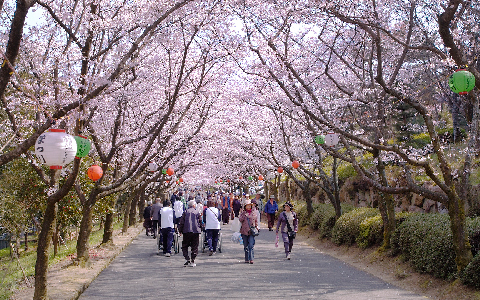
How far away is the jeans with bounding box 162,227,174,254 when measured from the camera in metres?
14.3

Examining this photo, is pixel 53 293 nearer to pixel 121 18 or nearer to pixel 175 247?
pixel 121 18

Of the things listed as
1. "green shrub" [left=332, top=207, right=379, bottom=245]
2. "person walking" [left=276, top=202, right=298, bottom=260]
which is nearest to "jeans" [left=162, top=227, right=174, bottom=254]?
"person walking" [left=276, top=202, right=298, bottom=260]

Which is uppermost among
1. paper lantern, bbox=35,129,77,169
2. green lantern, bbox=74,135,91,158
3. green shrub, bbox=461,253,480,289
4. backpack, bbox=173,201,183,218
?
green lantern, bbox=74,135,91,158

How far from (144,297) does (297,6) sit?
6730 millimetres

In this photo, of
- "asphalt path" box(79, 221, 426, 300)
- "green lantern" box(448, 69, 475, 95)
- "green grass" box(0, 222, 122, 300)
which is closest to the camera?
"green lantern" box(448, 69, 475, 95)

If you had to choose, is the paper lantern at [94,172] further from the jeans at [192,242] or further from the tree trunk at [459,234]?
the tree trunk at [459,234]

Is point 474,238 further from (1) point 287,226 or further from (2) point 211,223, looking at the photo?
(2) point 211,223

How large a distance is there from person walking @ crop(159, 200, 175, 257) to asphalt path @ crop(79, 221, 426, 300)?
1.12ft

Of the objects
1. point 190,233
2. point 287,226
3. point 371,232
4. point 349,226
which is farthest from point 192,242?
point 349,226

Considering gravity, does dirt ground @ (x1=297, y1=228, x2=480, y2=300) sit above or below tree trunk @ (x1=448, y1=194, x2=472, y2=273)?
below

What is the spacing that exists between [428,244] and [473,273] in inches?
75.6

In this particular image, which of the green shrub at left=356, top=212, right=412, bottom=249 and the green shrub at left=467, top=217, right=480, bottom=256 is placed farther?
the green shrub at left=356, top=212, right=412, bottom=249

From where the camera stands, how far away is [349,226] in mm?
14578

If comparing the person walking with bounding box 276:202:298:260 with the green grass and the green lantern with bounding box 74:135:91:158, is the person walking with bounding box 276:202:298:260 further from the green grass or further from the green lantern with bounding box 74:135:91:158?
the green grass
